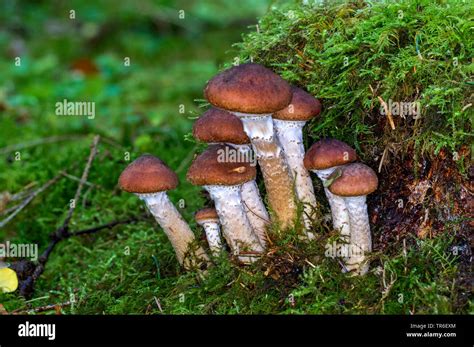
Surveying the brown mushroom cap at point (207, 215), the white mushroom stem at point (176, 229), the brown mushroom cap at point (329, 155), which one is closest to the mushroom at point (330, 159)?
the brown mushroom cap at point (329, 155)

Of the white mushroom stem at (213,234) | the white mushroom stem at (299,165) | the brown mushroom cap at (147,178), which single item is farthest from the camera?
the white mushroom stem at (213,234)

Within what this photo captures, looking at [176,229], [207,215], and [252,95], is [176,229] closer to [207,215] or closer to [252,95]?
[207,215]

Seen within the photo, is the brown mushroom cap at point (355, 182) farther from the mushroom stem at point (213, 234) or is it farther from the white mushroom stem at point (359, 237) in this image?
the mushroom stem at point (213, 234)

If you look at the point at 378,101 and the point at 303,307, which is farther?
the point at 378,101

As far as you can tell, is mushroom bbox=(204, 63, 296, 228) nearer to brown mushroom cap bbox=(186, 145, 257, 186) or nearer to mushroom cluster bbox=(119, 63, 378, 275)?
mushroom cluster bbox=(119, 63, 378, 275)

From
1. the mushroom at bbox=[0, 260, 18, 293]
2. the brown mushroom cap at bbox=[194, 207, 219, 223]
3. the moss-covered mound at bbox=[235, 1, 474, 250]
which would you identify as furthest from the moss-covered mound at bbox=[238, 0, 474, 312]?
the mushroom at bbox=[0, 260, 18, 293]
